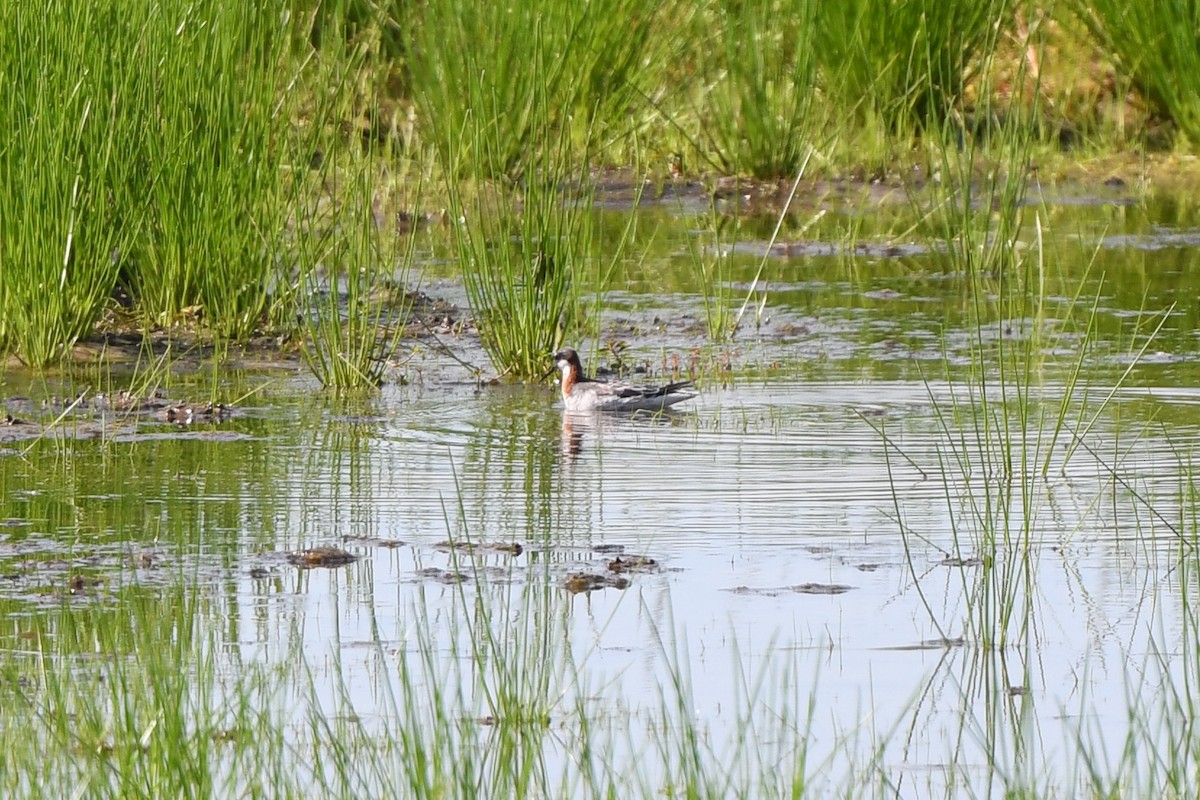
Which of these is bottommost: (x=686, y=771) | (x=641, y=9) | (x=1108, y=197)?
(x=686, y=771)

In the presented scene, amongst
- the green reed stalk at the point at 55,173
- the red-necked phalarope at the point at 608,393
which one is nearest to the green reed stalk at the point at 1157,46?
the red-necked phalarope at the point at 608,393

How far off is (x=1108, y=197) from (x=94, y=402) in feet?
27.0

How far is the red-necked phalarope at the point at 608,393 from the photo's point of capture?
7879 mm

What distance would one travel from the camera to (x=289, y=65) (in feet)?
29.3

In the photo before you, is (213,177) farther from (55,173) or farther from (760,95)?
(760,95)

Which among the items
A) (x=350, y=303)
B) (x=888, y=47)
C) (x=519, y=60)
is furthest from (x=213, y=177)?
(x=888, y=47)

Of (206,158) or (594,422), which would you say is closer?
(594,422)

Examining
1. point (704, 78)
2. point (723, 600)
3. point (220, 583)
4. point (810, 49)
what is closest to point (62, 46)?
point (220, 583)

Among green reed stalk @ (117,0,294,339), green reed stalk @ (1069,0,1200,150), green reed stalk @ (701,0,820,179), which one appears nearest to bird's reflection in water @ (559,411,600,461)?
green reed stalk @ (117,0,294,339)

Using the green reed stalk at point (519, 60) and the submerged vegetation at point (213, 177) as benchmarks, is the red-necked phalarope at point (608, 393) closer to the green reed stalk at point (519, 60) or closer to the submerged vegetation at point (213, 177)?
the submerged vegetation at point (213, 177)

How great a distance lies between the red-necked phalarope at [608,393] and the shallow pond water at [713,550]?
99 millimetres

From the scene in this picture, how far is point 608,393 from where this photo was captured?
789 cm

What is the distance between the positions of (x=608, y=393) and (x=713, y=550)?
88.0 inches

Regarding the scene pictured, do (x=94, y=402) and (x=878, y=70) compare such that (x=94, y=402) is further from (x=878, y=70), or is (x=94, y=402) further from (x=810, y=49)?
(x=878, y=70)
